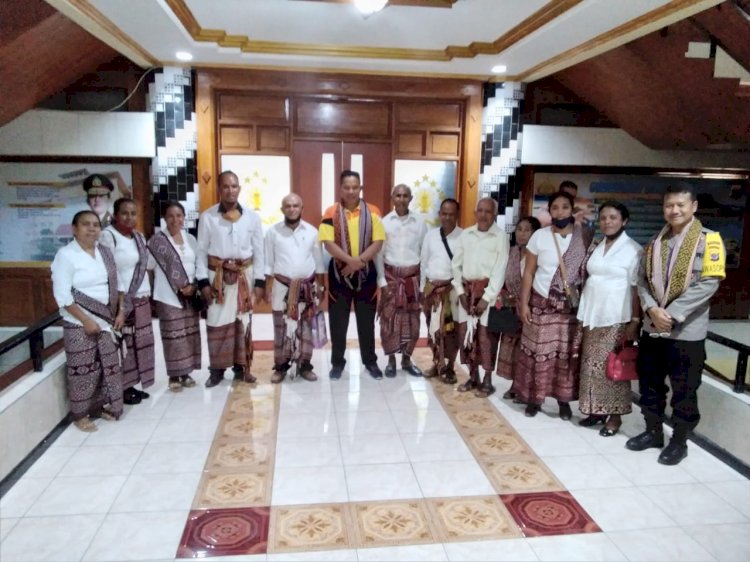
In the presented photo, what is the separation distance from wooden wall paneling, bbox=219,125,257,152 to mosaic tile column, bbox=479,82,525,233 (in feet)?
8.05

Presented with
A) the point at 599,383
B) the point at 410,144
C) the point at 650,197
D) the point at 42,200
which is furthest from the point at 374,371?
the point at 650,197

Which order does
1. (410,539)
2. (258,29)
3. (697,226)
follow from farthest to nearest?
1. (258,29)
2. (697,226)
3. (410,539)

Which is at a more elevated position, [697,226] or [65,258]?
[697,226]

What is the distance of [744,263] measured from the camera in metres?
6.67

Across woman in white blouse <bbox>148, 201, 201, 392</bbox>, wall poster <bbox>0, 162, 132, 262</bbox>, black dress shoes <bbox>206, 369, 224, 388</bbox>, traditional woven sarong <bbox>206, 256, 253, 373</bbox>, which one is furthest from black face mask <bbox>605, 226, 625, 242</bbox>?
wall poster <bbox>0, 162, 132, 262</bbox>

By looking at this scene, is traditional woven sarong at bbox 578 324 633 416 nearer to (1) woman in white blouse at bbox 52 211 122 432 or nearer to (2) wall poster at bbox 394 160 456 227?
(1) woman in white blouse at bbox 52 211 122 432

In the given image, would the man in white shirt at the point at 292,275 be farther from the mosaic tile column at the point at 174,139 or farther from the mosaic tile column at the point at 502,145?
the mosaic tile column at the point at 502,145

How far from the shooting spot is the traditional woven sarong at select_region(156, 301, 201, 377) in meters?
3.82

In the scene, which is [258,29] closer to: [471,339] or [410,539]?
[471,339]

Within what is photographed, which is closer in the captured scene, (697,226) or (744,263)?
(697,226)

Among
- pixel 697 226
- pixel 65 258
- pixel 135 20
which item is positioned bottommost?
pixel 65 258

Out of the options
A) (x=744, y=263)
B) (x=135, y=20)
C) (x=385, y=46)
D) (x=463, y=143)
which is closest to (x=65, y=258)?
(x=135, y=20)

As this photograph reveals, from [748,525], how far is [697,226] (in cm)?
140

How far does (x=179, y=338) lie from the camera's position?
12.7 feet
